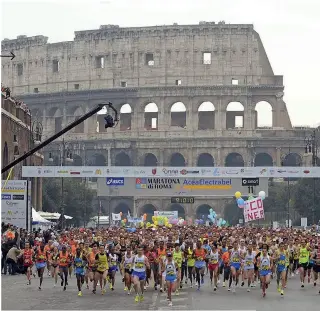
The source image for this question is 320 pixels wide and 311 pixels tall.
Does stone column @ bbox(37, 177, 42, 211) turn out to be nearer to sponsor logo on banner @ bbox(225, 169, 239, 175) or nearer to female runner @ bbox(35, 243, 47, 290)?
sponsor logo on banner @ bbox(225, 169, 239, 175)

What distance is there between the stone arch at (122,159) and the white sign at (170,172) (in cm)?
6059

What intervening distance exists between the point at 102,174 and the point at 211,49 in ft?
207

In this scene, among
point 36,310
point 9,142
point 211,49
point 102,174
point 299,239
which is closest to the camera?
point 36,310

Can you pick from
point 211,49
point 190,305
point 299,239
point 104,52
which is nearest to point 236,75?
point 211,49

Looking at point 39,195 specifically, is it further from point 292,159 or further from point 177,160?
point 292,159

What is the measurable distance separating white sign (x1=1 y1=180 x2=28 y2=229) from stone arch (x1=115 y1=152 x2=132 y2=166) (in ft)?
267

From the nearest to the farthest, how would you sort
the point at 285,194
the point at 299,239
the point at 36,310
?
the point at 36,310 < the point at 299,239 < the point at 285,194

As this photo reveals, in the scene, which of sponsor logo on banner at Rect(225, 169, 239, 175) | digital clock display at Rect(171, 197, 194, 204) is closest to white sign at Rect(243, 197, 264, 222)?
sponsor logo on banner at Rect(225, 169, 239, 175)

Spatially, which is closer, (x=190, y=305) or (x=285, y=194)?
(x=190, y=305)

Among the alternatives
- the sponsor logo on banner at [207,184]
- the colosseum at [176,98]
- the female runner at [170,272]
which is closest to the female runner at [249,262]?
the female runner at [170,272]

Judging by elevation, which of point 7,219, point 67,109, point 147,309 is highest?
point 67,109

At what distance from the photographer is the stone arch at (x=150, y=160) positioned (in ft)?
413

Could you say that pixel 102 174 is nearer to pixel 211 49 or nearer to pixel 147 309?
pixel 147 309

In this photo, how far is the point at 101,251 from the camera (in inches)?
1075
